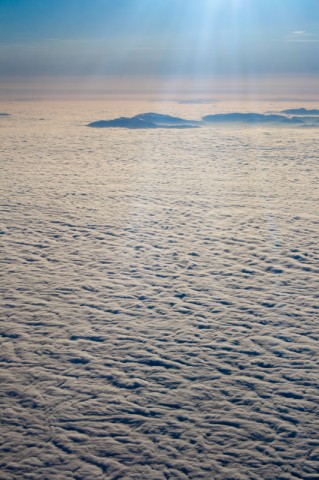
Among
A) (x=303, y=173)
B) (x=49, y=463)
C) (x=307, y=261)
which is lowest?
(x=49, y=463)

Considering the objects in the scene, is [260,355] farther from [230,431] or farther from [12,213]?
[12,213]

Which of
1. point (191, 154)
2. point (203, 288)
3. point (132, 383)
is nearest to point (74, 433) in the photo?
point (132, 383)

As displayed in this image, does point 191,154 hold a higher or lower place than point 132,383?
higher

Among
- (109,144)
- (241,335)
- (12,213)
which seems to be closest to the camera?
(241,335)

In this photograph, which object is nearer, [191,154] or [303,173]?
[303,173]

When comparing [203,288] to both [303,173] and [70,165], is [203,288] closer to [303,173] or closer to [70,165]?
[303,173]

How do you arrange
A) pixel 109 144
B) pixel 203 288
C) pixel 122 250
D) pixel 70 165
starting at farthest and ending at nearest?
pixel 109 144 < pixel 70 165 < pixel 122 250 < pixel 203 288
